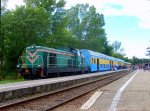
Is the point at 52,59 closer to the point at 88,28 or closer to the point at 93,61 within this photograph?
the point at 93,61

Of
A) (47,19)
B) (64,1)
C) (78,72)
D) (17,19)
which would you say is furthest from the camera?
(64,1)

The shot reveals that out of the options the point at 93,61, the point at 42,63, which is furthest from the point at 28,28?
the point at 42,63

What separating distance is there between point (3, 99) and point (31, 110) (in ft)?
8.80

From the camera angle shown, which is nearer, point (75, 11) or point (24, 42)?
point (24, 42)

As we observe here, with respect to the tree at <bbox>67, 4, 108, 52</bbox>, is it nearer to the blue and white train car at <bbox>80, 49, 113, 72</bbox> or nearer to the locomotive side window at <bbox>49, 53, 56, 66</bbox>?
the blue and white train car at <bbox>80, 49, 113, 72</bbox>

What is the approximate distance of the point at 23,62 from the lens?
30.1m

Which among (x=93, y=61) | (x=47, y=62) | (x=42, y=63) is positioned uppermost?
(x=93, y=61)

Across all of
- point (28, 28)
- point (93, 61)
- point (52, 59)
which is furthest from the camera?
point (93, 61)

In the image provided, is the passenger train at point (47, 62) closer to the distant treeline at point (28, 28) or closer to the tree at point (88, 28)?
the distant treeline at point (28, 28)

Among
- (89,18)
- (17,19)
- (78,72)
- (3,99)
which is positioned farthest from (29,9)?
(89,18)

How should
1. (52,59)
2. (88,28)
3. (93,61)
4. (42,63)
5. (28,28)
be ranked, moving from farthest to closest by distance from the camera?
(88,28), (93,61), (28,28), (52,59), (42,63)

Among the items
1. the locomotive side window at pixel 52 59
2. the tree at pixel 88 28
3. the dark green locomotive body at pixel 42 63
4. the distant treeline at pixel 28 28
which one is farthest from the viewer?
the tree at pixel 88 28

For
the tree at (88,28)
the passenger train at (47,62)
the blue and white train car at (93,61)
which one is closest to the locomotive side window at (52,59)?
the passenger train at (47,62)

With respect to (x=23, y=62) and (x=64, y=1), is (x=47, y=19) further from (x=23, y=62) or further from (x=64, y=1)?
(x=23, y=62)
